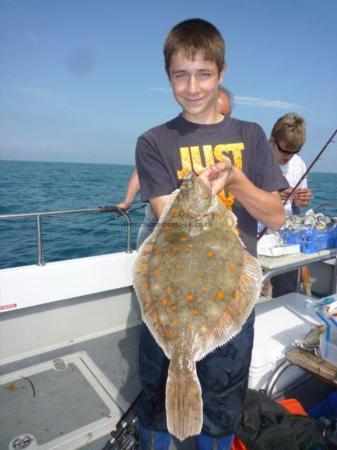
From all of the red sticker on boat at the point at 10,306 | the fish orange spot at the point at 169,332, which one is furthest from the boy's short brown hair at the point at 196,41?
the red sticker on boat at the point at 10,306

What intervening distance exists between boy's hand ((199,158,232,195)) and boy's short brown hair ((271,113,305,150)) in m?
2.90

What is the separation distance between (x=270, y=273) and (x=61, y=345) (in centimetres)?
262

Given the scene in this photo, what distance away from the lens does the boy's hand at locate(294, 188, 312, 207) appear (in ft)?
15.6

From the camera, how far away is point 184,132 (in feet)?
7.29

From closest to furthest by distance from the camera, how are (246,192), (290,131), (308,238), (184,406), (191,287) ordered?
(184,406), (191,287), (246,192), (308,238), (290,131)

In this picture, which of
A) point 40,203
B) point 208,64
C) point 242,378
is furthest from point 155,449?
point 40,203

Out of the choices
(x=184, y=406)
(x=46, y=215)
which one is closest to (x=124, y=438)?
(x=184, y=406)

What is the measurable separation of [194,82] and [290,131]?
2718 mm

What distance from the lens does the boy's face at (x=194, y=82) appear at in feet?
6.76

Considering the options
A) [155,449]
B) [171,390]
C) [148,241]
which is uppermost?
[148,241]

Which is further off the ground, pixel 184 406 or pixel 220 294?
pixel 220 294

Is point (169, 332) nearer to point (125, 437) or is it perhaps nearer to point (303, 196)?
point (125, 437)

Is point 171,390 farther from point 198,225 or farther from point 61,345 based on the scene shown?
point 61,345

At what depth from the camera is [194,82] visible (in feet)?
6.75
